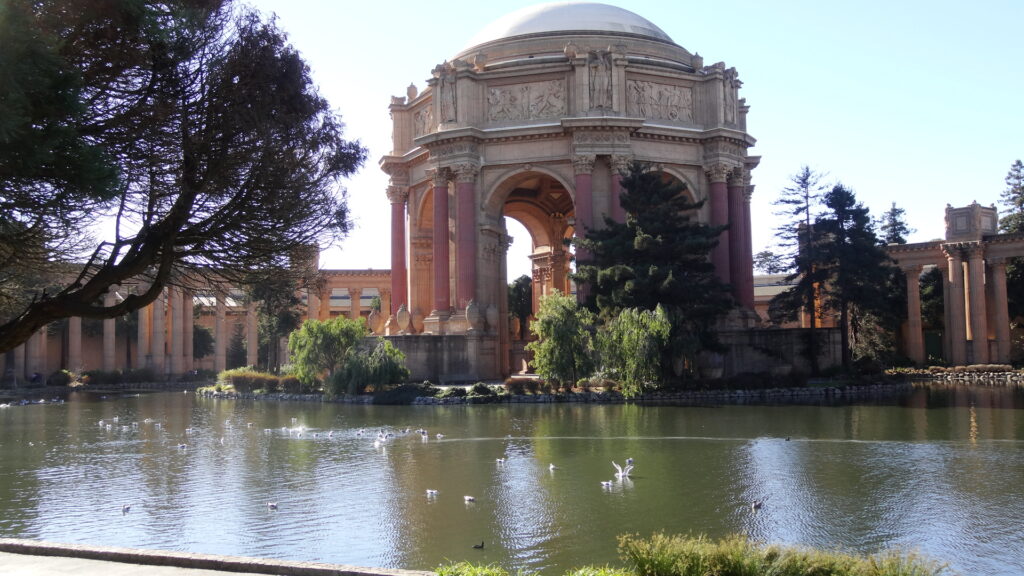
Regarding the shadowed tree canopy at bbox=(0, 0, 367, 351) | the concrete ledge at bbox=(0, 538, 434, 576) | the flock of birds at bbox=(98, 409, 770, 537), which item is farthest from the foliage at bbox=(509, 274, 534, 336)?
the concrete ledge at bbox=(0, 538, 434, 576)

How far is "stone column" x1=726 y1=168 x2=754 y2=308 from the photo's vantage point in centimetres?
4278

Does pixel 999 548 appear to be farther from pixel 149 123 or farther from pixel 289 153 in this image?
pixel 149 123

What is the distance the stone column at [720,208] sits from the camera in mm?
41906

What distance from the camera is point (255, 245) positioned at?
11.0 m

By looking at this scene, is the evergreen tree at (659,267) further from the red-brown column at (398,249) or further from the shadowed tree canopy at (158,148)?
the shadowed tree canopy at (158,148)

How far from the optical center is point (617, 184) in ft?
131

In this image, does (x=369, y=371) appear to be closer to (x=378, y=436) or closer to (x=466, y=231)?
(x=466, y=231)

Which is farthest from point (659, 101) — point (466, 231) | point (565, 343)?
point (565, 343)

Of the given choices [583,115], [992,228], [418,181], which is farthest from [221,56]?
[992,228]

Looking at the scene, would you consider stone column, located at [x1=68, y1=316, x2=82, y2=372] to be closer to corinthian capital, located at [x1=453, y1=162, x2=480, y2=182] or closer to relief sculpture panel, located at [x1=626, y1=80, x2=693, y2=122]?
corinthian capital, located at [x1=453, y1=162, x2=480, y2=182]

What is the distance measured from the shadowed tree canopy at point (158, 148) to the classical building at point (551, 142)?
91.4 feet

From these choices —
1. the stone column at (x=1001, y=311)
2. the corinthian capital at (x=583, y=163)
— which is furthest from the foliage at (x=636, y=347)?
the stone column at (x=1001, y=311)

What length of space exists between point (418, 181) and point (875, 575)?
4011 centimetres

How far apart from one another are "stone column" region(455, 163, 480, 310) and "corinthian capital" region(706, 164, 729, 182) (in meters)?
10.9
